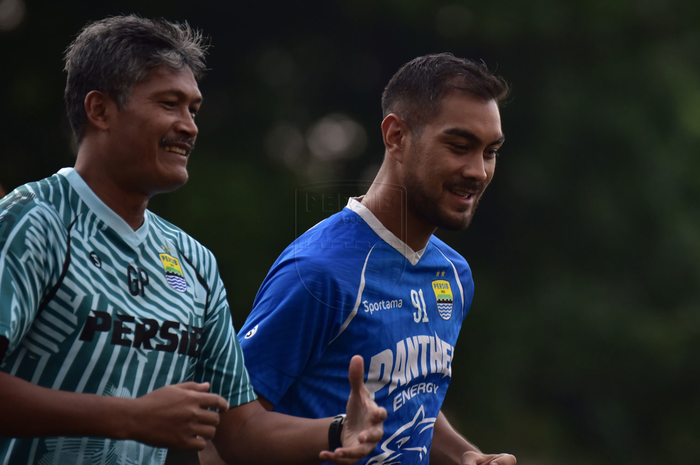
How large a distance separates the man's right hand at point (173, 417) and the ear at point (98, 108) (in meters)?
0.87

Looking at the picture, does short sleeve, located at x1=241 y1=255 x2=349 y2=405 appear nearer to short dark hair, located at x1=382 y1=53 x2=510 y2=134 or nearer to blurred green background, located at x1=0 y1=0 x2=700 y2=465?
short dark hair, located at x1=382 y1=53 x2=510 y2=134

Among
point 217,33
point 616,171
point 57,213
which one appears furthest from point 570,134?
point 57,213

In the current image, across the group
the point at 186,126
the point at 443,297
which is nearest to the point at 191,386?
the point at 186,126

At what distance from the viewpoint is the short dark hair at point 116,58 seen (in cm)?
245

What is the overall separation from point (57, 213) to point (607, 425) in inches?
400

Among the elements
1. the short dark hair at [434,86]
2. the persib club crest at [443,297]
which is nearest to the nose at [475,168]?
the short dark hair at [434,86]

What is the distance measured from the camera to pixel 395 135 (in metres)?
3.53

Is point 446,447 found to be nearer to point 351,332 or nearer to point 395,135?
point 351,332

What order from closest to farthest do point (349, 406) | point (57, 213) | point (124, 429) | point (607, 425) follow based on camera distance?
point (124, 429) < point (57, 213) < point (349, 406) < point (607, 425)

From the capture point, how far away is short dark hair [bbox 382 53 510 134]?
344cm

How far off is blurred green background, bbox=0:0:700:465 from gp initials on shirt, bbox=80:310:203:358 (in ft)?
23.3

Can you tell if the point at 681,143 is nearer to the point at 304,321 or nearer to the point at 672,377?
the point at 672,377

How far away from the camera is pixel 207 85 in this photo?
10.1 m

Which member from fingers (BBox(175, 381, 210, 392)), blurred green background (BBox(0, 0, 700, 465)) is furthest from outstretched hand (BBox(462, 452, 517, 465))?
Result: blurred green background (BBox(0, 0, 700, 465))
